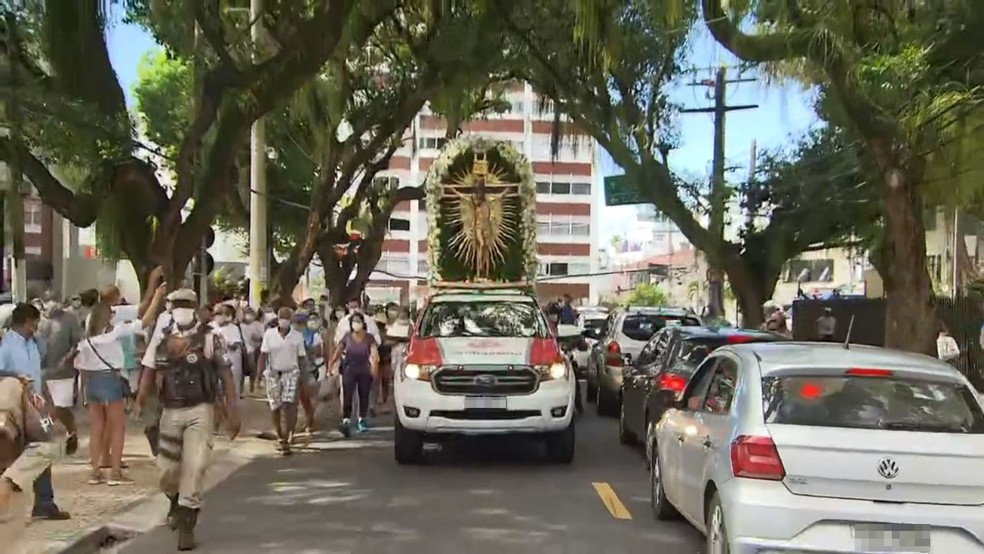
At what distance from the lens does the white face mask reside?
330 inches

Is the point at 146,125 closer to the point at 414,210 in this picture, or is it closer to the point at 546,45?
the point at 546,45

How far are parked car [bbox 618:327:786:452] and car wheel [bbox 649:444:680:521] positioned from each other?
1.39 metres

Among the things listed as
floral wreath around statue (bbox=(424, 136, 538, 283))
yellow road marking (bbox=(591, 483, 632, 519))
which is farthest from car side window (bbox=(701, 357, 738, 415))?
floral wreath around statue (bbox=(424, 136, 538, 283))

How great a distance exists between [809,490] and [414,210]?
74455 millimetres

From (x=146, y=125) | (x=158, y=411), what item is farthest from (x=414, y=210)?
(x=158, y=411)

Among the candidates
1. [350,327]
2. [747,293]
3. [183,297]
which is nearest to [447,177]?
[350,327]

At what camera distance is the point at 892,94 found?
44.7 feet

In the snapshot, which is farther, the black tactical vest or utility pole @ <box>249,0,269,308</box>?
utility pole @ <box>249,0,269,308</box>

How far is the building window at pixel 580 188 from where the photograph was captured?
83938 mm

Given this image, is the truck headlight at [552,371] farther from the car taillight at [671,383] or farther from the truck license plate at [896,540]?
the truck license plate at [896,540]

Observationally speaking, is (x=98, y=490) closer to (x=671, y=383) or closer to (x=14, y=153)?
(x=14, y=153)

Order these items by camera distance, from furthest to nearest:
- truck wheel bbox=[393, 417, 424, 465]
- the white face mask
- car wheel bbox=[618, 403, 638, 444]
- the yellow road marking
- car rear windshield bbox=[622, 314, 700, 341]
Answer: car rear windshield bbox=[622, 314, 700, 341], car wheel bbox=[618, 403, 638, 444], truck wheel bbox=[393, 417, 424, 465], the yellow road marking, the white face mask

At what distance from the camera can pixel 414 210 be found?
79.8m

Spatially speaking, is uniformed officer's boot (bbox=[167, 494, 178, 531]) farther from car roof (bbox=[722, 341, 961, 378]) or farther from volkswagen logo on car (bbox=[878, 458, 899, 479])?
volkswagen logo on car (bbox=[878, 458, 899, 479])
